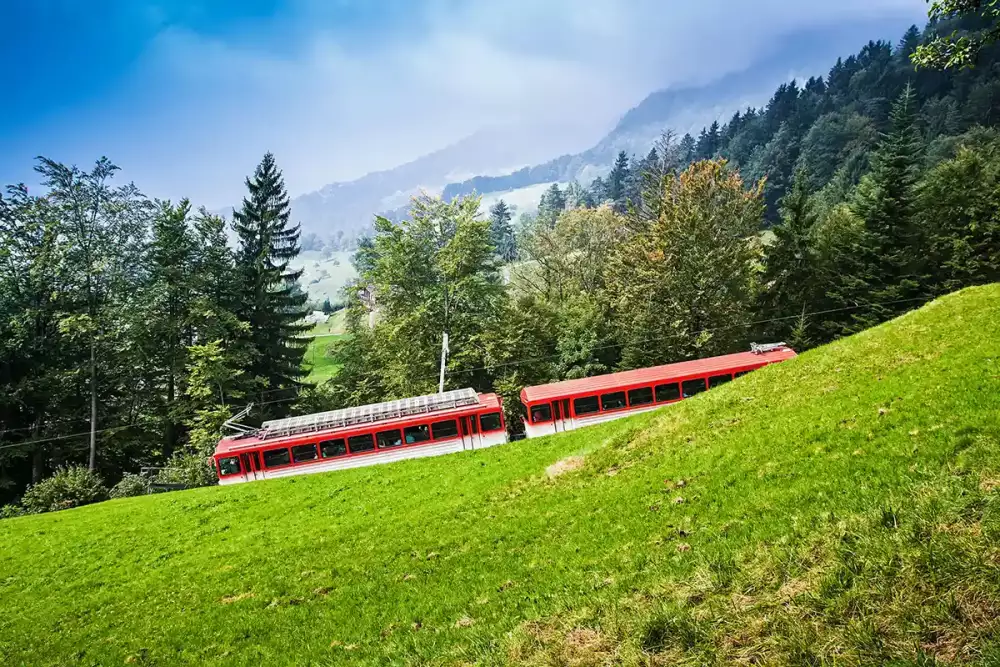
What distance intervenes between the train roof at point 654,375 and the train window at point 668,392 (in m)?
0.36

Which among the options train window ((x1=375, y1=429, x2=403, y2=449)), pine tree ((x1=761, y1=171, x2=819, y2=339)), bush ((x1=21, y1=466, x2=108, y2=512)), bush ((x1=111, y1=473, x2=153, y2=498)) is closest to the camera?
train window ((x1=375, y1=429, x2=403, y2=449))

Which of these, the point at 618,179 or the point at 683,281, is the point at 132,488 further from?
the point at 618,179

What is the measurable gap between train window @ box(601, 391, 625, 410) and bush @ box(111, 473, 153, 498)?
3149cm

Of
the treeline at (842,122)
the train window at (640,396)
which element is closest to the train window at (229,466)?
the train window at (640,396)

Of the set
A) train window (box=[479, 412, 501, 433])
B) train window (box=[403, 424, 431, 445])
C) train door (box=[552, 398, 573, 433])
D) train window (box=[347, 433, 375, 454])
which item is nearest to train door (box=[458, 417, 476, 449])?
train window (box=[479, 412, 501, 433])

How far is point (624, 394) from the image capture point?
100ft

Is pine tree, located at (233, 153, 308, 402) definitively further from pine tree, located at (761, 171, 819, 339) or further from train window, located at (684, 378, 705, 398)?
→ pine tree, located at (761, 171, 819, 339)

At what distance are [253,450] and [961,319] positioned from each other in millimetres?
34030

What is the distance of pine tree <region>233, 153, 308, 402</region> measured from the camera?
167 feet

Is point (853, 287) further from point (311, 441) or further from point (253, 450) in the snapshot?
point (253, 450)

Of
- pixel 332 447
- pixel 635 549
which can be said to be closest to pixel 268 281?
pixel 332 447

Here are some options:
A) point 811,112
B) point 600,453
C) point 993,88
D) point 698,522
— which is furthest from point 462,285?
point 811,112

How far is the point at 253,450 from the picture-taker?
3172cm

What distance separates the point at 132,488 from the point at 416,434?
2126 cm
